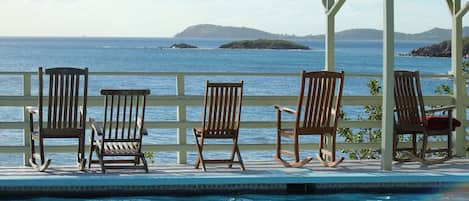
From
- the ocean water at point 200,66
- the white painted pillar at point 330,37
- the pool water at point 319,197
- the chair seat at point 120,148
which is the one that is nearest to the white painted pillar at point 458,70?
the white painted pillar at point 330,37

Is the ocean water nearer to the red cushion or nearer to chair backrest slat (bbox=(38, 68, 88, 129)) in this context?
the red cushion

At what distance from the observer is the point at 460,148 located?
8250 millimetres

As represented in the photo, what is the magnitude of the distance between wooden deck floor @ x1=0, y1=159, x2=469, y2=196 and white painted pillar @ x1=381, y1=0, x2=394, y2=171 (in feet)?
→ 0.58

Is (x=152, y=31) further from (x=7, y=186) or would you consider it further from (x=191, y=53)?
(x=7, y=186)

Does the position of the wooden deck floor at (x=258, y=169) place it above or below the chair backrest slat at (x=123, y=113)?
below

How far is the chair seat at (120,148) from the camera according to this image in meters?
6.58

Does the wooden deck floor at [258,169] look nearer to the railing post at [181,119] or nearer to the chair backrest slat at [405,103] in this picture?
the railing post at [181,119]

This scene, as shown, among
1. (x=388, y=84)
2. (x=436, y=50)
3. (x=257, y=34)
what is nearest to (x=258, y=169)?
(x=388, y=84)

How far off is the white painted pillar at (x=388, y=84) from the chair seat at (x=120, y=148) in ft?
6.80

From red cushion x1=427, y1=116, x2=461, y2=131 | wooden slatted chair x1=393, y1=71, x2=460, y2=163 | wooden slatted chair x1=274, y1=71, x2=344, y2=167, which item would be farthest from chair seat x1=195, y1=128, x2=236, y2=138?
red cushion x1=427, y1=116, x2=461, y2=131

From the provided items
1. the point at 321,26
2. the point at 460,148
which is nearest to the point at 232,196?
the point at 460,148

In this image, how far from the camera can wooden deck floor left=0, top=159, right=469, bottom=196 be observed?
641cm

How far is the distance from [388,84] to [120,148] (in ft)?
7.43

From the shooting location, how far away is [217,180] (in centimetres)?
652
